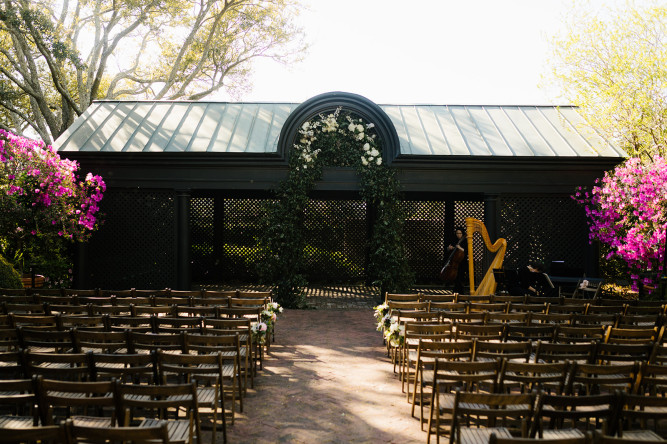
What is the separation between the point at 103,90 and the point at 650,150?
2912 cm

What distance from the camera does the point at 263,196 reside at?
16.0 m

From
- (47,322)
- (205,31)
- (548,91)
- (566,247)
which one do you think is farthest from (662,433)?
(205,31)

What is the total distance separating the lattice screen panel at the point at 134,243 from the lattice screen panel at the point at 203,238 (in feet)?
11.6

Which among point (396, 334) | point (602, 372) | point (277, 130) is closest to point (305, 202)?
point (277, 130)

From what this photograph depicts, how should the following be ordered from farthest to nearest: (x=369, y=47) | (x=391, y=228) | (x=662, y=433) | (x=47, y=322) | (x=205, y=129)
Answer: (x=369, y=47)
(x=205, y=129)
(x=391, y=228)
(x=47, y=322)
(x=662, y=433)

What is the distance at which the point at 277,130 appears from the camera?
1383 centimetres

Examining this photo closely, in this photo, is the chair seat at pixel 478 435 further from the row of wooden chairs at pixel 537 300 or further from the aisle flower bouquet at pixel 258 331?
the row of wooden chairs at pixel 537 300

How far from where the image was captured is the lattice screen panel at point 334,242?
16.3 m

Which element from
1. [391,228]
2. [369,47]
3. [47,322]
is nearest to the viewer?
[47,322]

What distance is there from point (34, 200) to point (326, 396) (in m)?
8.48

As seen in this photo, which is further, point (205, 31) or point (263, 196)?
point (205, 31)

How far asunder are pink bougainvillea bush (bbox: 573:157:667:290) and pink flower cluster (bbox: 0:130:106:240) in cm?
1161

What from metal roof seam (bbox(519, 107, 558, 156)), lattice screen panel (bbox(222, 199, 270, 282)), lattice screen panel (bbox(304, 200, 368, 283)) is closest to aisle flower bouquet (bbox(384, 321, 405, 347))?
metal roof seam (bbox(519, 107, 558, 156))

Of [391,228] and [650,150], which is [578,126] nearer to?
[650,150]
